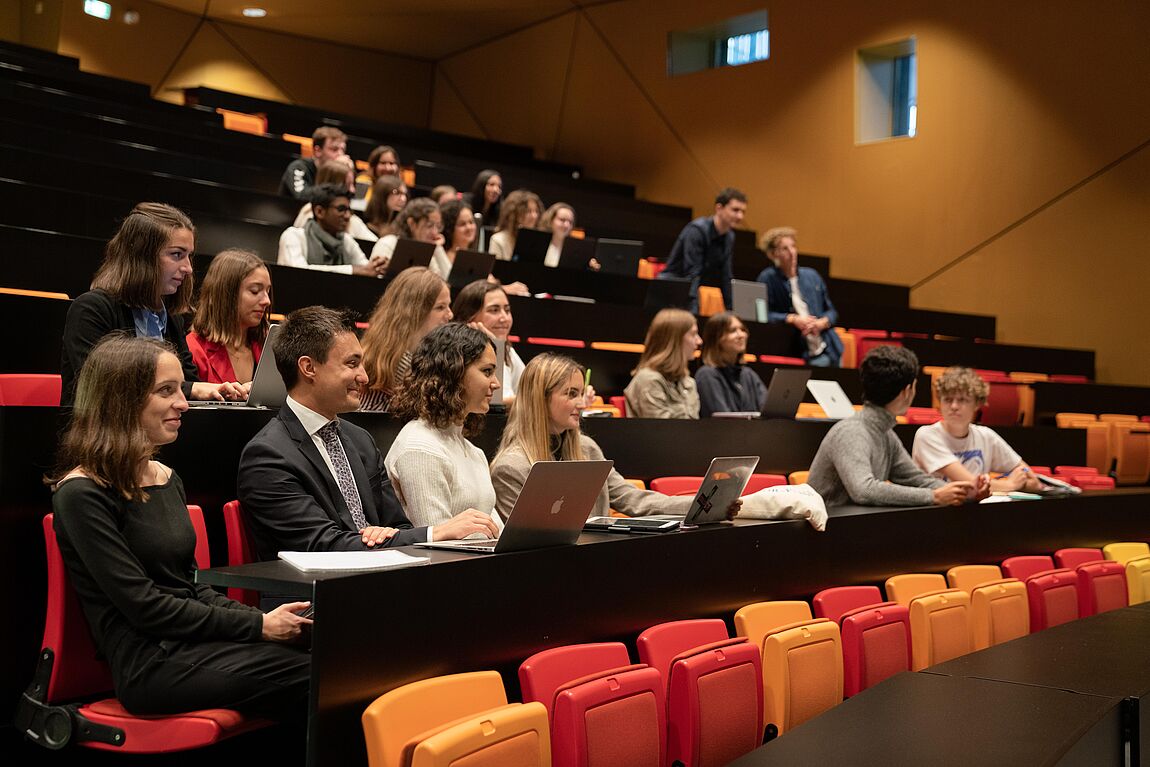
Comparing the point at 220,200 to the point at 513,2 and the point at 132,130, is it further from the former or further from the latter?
the point at 513,2

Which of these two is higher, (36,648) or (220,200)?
(220,200)

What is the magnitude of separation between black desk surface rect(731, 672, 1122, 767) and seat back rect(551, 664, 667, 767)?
228 millimetres

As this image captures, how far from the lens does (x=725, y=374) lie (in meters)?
4.82

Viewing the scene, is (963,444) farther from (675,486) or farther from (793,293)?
(793,293)

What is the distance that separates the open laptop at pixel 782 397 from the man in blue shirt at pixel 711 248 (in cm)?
191

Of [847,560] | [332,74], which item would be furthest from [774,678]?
[332,74]

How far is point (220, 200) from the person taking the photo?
17.5 ft

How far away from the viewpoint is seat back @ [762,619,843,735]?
7.71ft

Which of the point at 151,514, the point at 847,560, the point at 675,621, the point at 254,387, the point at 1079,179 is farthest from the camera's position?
the point at 1079,179

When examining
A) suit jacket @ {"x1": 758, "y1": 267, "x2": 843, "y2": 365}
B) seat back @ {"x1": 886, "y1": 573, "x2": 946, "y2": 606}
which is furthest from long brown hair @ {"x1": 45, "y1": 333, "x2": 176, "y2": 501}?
suit jacket @ {"x1": 758, "y1": 267, "x2": 843, "y2": 365}

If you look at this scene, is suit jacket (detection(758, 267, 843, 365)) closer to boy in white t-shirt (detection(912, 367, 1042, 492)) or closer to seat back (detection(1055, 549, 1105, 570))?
boy in white t-shirt (detection(912, 367, 1042, 492))

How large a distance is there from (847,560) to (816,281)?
11.6 feet

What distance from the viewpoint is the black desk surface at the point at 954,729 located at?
5.88ft

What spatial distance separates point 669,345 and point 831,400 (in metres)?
→ 0.90
